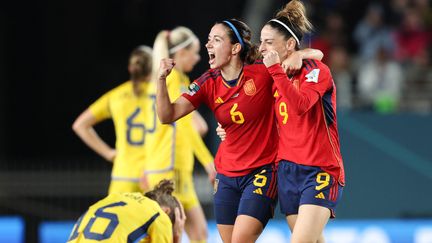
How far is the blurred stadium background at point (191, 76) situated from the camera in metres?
14.1

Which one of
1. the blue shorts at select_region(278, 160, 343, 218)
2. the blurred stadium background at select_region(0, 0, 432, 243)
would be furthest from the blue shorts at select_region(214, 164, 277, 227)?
the blurred stadium background at select_region(0, 0, 432, 243)

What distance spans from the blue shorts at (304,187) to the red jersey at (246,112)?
252 millimetres

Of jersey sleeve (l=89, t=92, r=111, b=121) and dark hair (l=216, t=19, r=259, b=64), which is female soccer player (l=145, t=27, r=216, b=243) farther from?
dark hair (l=216, t=19, r=259, b=64)

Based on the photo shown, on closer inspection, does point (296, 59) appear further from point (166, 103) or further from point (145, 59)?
point (145, 59)

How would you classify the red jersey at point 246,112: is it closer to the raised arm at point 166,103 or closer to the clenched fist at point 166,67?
the raised arm at point 166,103

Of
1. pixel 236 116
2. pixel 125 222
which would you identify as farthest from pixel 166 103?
pixel 125 222

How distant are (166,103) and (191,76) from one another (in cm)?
779

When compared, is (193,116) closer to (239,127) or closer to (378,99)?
(239,127)

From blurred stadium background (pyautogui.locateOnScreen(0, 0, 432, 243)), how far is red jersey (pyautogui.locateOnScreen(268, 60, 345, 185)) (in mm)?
6606

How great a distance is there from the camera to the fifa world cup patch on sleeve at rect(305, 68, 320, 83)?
7207 millimetres

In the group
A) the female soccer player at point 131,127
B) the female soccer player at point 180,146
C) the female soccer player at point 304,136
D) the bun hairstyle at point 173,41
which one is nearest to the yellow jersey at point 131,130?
the female soccer player at point 131,127

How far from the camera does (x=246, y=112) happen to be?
7566mm

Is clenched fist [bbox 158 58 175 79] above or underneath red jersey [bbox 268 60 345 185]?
above

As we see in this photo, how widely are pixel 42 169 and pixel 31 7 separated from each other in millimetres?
3144
